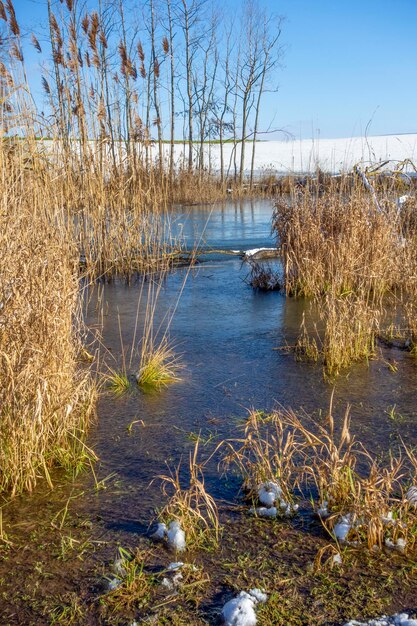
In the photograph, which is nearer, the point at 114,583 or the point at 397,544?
the point at 114,583

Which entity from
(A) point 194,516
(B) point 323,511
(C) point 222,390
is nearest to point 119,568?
(A) point 194,516

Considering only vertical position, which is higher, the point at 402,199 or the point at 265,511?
the point at 402,199

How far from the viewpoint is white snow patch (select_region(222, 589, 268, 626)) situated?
2.11 metres

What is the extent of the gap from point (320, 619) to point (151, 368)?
252 centimetres

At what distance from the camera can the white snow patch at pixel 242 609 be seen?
2.11m

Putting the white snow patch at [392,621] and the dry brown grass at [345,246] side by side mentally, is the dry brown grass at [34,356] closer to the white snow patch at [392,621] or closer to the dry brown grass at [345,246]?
the white snow patch at [392,621]

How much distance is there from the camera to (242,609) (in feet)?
7.03

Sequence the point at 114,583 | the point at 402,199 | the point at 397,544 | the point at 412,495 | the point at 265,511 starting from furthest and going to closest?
1. the point at 402,199
2. the point at 265,511
3. the point at 412,495
4. the point at 397,544
5. the point at 114,583

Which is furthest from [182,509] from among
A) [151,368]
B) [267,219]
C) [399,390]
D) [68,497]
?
[267,219]

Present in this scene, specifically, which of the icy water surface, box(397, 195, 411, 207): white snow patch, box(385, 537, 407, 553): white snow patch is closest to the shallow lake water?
the icy water surface

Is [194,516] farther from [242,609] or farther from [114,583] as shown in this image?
[242,609]

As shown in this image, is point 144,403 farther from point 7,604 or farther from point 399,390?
point 7,604

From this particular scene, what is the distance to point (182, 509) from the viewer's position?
2.61 meters

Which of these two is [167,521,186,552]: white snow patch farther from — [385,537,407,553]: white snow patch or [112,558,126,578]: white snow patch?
[385,537,407,553]: white snow patch
